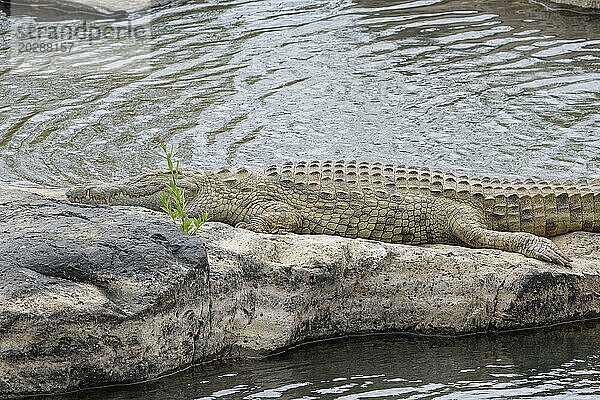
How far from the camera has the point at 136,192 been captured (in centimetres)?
614

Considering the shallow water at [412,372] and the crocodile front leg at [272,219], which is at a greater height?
the crocodile front leg at [272,219]

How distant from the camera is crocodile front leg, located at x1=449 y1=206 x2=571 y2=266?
17.1ft

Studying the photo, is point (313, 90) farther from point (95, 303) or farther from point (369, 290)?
point (95, 303)

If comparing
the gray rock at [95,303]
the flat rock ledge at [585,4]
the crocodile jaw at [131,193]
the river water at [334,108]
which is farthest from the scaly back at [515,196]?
the flat rock ledge at [585,4]

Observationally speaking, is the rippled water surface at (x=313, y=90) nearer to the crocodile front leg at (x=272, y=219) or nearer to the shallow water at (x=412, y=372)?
the crocodile front leg at (x=272, y=219)

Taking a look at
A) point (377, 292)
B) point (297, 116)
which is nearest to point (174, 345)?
point (377, 292)

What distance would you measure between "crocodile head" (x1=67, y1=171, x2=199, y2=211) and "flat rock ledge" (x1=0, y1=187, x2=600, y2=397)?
72cm

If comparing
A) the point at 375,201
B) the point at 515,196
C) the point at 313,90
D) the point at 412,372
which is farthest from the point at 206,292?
the point at 313,90

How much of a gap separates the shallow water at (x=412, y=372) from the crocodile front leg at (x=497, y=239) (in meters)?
0.44

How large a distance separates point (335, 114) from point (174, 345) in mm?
5484

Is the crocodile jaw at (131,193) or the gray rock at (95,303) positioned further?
the crocodile jaw at (131,193)

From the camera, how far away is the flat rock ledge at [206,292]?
4.11m

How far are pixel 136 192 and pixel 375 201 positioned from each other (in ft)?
4.76

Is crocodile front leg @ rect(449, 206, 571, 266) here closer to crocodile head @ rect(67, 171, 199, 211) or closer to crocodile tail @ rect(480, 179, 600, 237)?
crocodile tail @ rect(480, 179, 600, 237)
